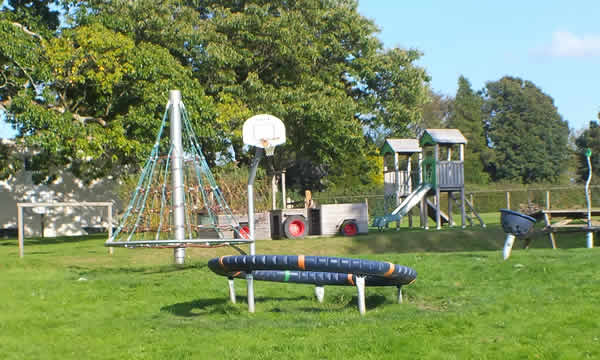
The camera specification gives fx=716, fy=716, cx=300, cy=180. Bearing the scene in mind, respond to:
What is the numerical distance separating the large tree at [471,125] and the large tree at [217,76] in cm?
3324

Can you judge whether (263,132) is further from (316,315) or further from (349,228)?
(349,228)

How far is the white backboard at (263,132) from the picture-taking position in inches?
480

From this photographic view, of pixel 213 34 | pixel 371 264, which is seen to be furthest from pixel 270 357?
pixel 213 34

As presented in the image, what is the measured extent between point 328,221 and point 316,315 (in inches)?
572

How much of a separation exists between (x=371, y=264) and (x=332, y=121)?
71.3ft

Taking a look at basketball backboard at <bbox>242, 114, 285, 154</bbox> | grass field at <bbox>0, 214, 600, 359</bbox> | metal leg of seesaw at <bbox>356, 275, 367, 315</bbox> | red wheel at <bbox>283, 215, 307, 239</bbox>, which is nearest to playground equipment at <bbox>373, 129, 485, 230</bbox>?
red wheel at <bbox>283, 215, 307, 239</bbox>

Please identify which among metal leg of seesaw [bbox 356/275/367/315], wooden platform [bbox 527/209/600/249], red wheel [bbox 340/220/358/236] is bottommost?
red wheel [bbox 340/220/358/236]

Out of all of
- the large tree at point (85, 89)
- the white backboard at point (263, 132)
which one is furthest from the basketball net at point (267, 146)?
the large tree at point (85, 89)

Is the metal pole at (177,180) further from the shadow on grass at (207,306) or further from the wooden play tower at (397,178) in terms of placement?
the wooden play tower at (397,178)

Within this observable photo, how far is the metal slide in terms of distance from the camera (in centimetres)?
2278

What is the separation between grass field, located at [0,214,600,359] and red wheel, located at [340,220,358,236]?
10.7m

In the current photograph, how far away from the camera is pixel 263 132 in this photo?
12.3 meters

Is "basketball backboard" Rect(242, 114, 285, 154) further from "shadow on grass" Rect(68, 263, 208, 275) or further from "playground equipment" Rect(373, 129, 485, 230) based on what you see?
"playground equipment" Rect(373, 129, 485, 230)

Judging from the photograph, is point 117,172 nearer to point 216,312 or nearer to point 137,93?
point 137,93
